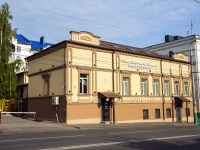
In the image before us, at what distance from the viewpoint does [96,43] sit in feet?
93.4

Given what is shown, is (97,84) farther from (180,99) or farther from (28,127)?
(180,99)

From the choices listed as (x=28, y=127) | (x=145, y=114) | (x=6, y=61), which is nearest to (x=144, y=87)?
(x=145, y=114)

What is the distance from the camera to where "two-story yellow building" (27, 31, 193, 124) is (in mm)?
25938

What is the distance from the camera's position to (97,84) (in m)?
27.7

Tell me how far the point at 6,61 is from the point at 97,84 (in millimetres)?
17320

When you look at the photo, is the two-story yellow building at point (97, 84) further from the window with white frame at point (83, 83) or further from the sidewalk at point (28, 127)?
the sidewalk at point (28, 127)

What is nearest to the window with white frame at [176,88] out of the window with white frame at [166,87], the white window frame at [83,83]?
the window with white frame at [166,87]

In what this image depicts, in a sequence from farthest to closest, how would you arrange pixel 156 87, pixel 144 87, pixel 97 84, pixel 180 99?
1. pixel 180 99
2. pixel 156 87
3. pixel 144 87
4. pixel 97 84

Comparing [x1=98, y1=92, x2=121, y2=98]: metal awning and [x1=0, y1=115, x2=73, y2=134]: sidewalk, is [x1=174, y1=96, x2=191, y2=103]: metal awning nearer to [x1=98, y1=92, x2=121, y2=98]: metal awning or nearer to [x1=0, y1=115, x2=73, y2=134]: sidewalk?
[x1=98, y1=92, x2=121, y2=98]: metal awning

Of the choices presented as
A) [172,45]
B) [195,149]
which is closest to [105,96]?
[195,149]

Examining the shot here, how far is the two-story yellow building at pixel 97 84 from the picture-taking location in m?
25.9

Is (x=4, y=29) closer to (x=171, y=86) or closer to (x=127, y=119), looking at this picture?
(x=127, y=119)

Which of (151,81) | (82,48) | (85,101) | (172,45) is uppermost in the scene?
(172,45)

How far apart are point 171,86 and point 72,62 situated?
16.3 metres
